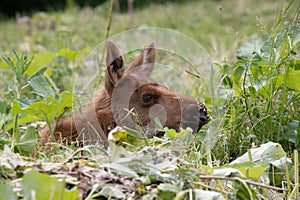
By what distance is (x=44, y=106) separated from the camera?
2.81 metres

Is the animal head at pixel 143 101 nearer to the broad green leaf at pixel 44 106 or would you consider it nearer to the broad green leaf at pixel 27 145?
the broad green leaf at pixel 44 106

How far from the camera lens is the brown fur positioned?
3.33m

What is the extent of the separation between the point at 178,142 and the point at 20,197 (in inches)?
36.2

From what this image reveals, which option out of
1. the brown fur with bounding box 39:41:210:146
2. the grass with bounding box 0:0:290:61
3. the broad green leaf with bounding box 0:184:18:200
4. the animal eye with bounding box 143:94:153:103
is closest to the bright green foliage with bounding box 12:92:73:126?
the brown fur with bounding box 39:41:210:146

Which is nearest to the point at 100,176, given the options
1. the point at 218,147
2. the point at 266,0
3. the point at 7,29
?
the point at 218,147

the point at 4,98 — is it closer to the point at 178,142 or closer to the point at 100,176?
the point at 178,142

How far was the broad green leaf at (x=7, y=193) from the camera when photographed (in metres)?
1.95

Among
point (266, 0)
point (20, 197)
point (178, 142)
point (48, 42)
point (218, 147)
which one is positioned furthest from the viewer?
point (266, 0)

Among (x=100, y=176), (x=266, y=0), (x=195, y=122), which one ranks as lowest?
(x=266, y=0)

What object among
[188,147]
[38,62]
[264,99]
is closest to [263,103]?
[264,99]

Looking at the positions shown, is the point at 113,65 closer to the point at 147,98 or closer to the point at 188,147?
the point at 147,98

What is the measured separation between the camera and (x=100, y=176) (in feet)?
7.11

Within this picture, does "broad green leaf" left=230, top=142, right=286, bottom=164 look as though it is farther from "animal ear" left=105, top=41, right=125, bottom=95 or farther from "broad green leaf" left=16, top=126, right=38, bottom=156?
"animal ear" left=105, top=41, right=125, bottom=95

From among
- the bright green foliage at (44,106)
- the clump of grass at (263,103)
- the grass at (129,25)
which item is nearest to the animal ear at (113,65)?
the bright green foliage at (44,106)
